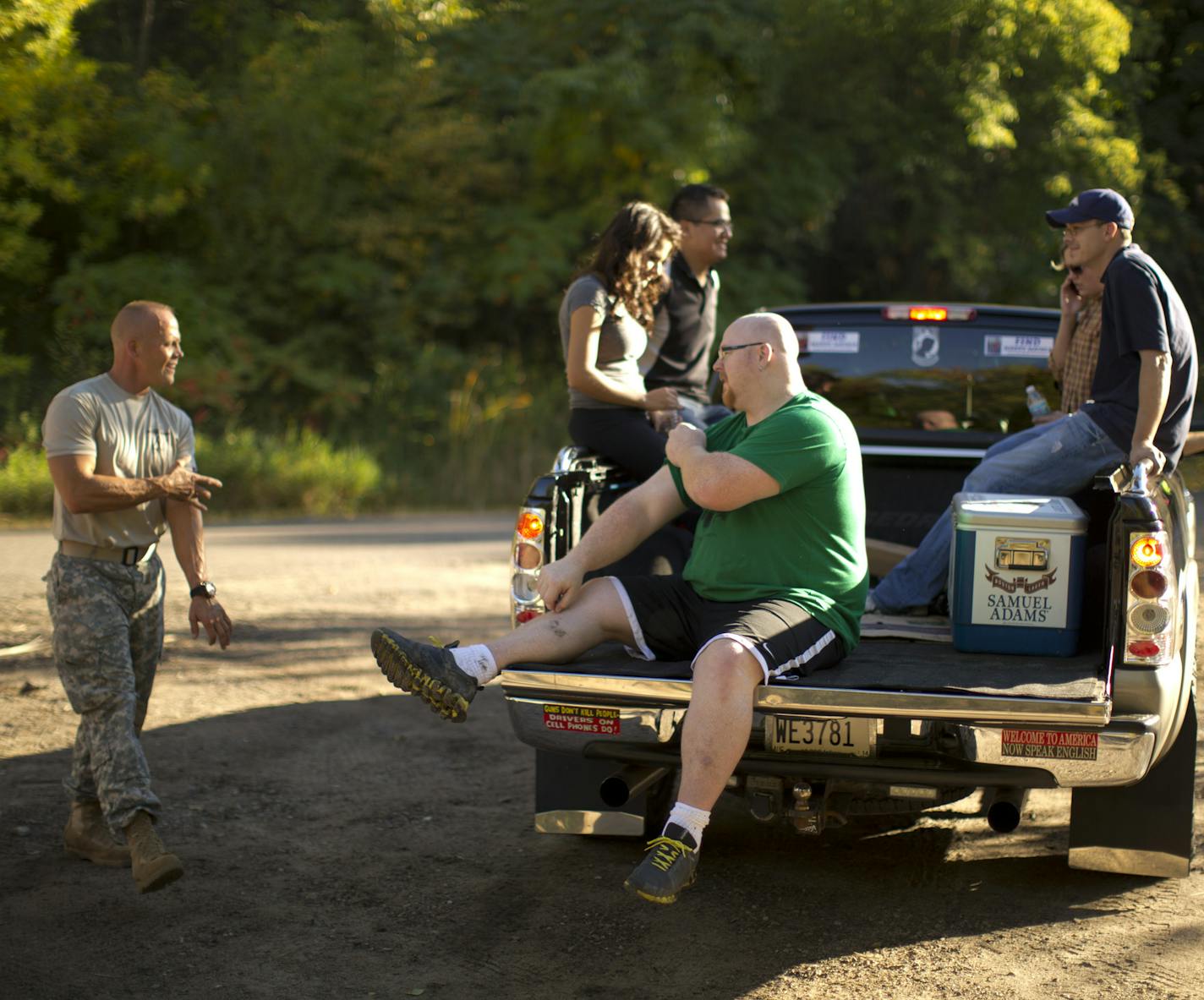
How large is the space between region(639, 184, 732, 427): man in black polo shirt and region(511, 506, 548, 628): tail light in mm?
1700

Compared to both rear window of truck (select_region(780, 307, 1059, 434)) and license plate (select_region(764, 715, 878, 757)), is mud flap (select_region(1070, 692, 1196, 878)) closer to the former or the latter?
license plate (select_region(764, 715, 878, 757))

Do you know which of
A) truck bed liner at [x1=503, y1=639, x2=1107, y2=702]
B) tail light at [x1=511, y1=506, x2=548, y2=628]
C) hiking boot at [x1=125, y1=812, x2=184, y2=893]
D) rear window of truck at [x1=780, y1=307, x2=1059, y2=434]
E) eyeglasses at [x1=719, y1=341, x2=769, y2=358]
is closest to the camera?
truck bed liner at [x1=503, y1=639, x2=1107, y2=702]

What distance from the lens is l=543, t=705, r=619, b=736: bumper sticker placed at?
4.41 m

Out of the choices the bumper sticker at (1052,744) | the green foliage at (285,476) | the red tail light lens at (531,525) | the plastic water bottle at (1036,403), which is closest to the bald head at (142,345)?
→ the red tail light lens at (531,525)

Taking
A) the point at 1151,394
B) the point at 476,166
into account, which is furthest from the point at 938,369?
the point at 476,166

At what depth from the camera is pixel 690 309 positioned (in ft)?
21.9

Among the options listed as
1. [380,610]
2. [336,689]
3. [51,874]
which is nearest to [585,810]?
[51,874]

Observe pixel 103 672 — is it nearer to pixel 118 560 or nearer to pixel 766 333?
pixel 118 560

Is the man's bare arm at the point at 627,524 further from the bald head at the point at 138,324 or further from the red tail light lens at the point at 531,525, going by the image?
the bald head at the point at 138,324

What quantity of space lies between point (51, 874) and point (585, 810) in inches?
70.5

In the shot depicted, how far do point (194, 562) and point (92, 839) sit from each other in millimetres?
1016

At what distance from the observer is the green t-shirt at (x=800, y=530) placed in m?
4.57


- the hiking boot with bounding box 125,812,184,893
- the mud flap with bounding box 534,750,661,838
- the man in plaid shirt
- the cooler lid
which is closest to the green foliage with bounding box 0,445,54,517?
the hiking boot with bounding box 125,812,184,893

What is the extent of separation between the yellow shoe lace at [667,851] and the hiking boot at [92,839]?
6.57ft
